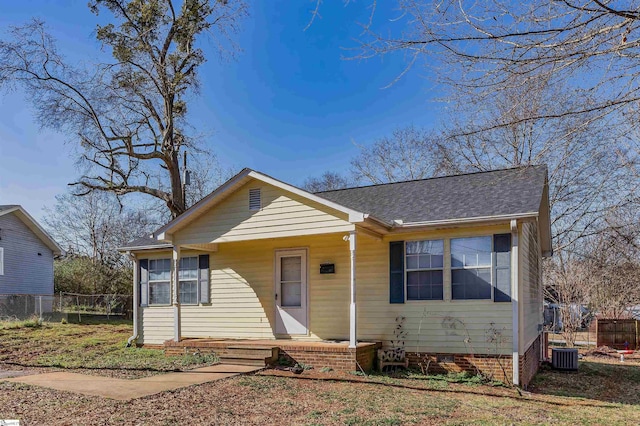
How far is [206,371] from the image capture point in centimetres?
948

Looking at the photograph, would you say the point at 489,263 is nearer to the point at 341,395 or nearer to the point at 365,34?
the point at 341,395

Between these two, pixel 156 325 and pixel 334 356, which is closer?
pixel 334 356

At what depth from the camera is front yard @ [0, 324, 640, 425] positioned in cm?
637

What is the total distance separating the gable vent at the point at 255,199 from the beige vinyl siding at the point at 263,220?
78mm

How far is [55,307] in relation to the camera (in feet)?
68.6

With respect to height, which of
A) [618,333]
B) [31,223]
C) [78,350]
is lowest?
[618,333]

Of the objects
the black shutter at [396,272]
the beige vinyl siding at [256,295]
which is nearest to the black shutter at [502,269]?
the black shutter at [396,272]

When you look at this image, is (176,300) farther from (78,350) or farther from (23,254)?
(23,254)

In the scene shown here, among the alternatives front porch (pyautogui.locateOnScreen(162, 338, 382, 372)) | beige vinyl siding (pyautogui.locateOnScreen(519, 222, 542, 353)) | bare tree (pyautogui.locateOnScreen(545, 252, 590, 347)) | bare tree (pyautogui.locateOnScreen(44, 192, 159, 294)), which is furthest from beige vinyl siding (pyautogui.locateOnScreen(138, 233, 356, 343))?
bare tree (pyautogui.locateOnScreen(44, 192, 159, 294))

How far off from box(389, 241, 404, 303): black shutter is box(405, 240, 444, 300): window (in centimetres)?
12

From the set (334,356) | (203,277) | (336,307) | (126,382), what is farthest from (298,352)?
(203,277)

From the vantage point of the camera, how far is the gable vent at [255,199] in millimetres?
10711

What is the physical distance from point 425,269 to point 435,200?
5.68 ft

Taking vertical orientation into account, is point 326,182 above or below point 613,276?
above
